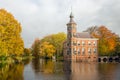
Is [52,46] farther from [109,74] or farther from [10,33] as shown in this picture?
[109,74]

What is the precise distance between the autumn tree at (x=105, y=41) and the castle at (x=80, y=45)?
2.31 m

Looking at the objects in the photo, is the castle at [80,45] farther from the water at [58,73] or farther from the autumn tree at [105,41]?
the water at [58,73]

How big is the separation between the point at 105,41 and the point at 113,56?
555 cm

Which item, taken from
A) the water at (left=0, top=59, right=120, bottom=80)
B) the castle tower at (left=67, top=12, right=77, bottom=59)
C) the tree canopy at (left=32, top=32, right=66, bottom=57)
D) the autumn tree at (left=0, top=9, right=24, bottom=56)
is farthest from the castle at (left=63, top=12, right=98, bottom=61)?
the water at (left=0, top=59, right=120, bottom=80)

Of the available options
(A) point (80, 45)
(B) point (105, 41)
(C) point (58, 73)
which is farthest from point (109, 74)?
(B) point (105, 41)

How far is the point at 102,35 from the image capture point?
87.8 meters

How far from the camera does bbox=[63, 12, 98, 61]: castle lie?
8594 centimetres

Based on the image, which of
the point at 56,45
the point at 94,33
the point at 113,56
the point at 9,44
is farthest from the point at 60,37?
the point at 9,44

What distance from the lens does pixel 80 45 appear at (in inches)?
3418

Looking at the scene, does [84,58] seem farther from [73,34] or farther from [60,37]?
[60,37]

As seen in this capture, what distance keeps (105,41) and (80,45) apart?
27.2 ft

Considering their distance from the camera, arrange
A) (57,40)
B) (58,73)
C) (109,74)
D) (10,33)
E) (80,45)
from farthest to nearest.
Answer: (57,40), (80,45), (10,33), (58,73), (109,74)

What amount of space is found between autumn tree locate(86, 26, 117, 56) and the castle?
2.31 meters

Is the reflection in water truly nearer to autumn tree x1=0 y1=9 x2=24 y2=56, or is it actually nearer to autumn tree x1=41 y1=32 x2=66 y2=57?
autumn tree x1=0 y1=9 x2=24 y2=56
